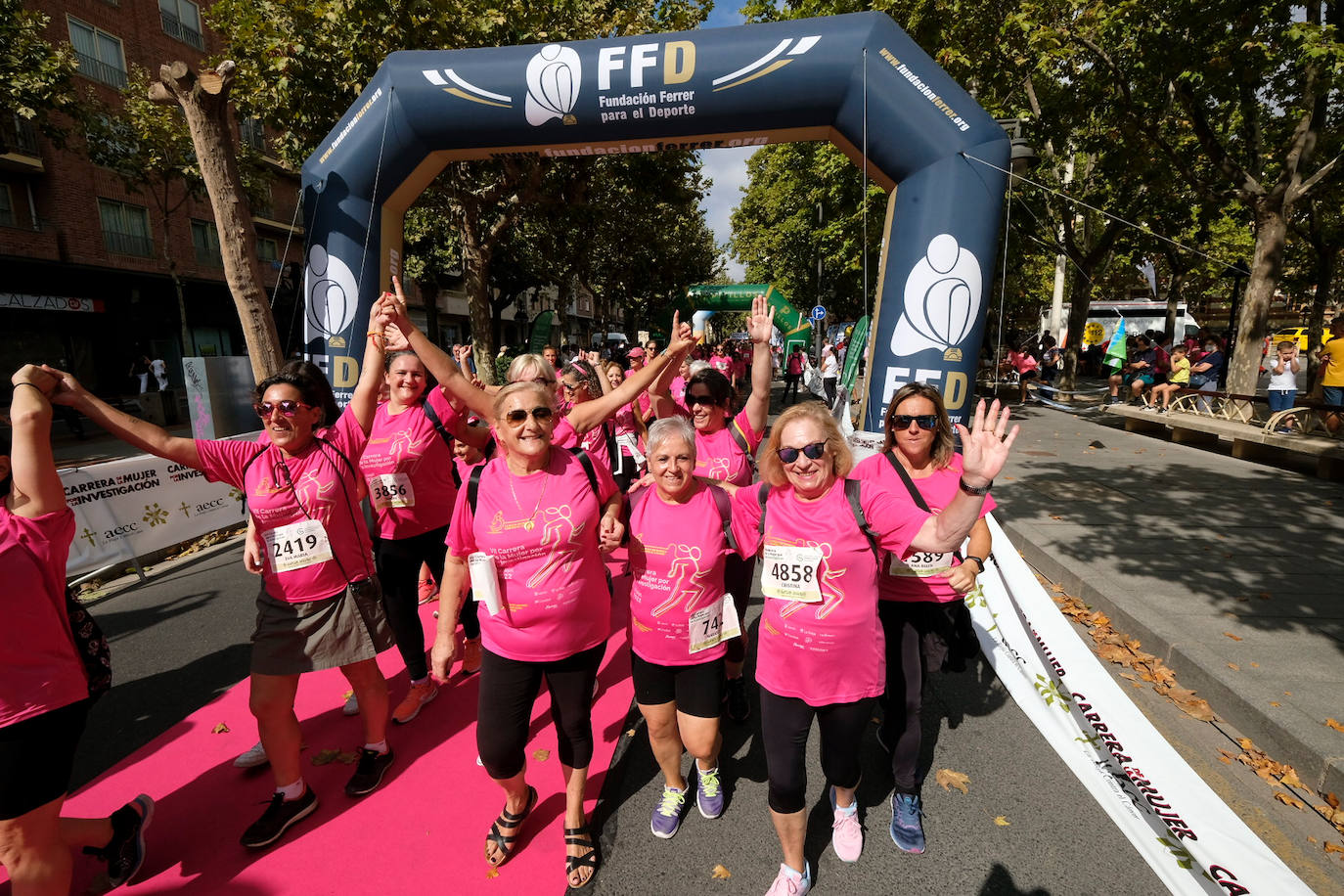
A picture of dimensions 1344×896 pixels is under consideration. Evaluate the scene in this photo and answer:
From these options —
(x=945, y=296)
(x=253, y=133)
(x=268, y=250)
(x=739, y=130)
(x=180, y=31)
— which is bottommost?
(x=945, y=296)

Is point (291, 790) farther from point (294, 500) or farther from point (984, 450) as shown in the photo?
point (984, 450)

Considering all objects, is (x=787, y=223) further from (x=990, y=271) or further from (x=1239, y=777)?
(x=1239, y=777)

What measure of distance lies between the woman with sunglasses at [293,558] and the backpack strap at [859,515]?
2.11m

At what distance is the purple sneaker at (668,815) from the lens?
269cm

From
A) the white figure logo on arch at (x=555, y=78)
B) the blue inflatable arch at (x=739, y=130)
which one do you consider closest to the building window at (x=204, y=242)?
the blue inflatable arch at (x=739, y=130)

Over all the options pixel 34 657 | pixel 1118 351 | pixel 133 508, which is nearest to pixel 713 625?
pixel 34 657

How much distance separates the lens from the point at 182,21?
22.9 metres

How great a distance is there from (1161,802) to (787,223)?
26.1 m

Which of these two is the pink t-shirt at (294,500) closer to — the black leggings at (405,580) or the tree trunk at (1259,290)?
the black leggings at (405,580)

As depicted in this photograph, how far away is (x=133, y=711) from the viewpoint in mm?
3762


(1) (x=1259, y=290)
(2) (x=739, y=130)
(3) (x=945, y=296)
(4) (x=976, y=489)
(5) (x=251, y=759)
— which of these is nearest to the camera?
(4) (x=976, y=489)

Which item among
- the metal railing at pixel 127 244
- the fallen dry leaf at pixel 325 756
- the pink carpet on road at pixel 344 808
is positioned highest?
the metal railing at pixel 127 244

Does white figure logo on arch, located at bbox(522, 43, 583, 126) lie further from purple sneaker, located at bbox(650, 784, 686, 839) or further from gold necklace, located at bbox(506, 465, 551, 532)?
purple sneaker, located at bbox(650, 784, 686, 839)

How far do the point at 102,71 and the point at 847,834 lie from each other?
29.0 meters
